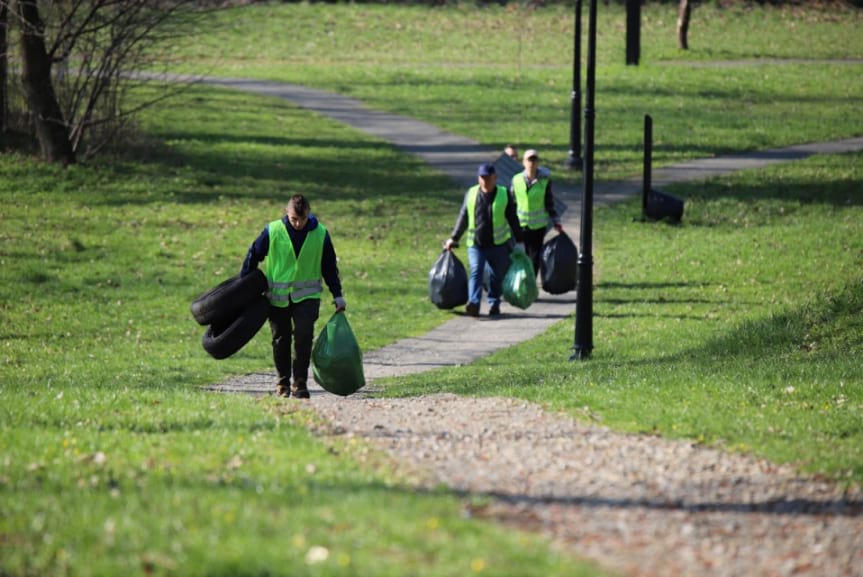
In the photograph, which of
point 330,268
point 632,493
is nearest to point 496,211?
point 330,268

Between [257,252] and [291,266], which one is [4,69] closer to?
[257,252]

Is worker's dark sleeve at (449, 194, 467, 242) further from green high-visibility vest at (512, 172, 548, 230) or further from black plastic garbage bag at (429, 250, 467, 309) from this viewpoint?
green high-visibility vest at (512, 172, 548, 230)

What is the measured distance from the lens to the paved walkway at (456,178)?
15.6 metres

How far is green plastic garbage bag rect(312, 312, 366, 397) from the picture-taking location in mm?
11828

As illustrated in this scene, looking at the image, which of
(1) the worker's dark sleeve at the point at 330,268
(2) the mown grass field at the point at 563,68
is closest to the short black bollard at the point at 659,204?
(2) the mown grass field at the point at 563,68

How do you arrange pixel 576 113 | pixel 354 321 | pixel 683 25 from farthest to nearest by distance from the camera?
1. pixel 683 25
2. pixel 576 113
3. pixel 354 321

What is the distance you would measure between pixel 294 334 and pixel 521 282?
17.1ft

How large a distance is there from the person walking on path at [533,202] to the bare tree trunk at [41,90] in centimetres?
1057

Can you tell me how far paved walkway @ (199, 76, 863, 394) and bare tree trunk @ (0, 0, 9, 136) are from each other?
3727 millimetres

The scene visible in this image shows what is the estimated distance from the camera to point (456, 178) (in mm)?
27578

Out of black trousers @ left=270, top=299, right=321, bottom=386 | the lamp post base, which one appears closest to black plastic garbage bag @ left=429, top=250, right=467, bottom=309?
the lamp post base

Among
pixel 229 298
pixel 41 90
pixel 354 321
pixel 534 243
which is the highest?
pixel 41 90

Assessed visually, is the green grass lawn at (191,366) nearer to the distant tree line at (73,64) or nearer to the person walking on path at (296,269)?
the distant tree line at (73,64)

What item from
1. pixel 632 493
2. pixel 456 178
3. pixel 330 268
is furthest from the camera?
pixel 456 178
